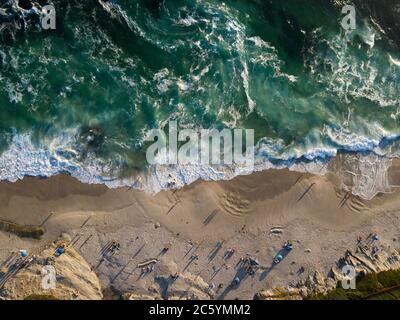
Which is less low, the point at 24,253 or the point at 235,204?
the point at 235,204

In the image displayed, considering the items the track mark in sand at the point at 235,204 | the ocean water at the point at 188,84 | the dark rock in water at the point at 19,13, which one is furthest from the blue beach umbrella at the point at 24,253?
the dark rock in water at the point at 19,13

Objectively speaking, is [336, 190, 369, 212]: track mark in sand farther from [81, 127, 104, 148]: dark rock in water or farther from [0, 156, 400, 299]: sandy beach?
[81, 127, 104, 148]: dark rock in water

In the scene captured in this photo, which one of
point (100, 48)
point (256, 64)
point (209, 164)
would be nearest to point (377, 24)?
point (256, 64)

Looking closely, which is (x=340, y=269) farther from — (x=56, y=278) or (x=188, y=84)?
(x=56, y=278)

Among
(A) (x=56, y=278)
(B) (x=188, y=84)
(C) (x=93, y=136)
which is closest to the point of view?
(A) (x=56, y=278)

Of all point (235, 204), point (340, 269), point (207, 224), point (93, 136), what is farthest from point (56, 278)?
point (340, 269)

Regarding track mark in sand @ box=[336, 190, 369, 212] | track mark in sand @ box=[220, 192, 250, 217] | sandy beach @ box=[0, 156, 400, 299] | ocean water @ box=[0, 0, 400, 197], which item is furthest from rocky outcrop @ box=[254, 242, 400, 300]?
track mark in sand @ box=[220, 192, 250, 217]
